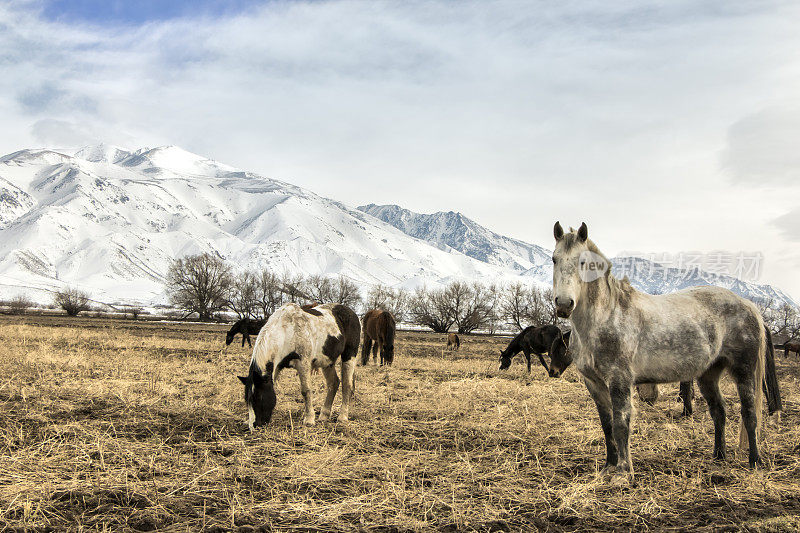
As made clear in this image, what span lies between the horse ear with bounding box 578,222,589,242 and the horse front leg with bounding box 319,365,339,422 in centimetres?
504

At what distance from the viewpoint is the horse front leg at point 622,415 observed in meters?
5.60

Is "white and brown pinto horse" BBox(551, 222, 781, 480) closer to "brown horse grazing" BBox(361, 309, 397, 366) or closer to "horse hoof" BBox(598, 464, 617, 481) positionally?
"horse hoof" BBox(598, 464, 617, 481)

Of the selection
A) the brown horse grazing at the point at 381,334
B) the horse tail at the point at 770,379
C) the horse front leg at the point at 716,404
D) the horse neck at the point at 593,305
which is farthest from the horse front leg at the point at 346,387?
the brown horse grazing at the point at 381,334

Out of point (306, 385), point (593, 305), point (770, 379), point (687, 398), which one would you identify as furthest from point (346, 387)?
point (687, 398)

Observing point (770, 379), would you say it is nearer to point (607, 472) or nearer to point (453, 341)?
point (607, 472)

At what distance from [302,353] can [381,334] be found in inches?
403

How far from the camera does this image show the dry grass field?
4.54 meters

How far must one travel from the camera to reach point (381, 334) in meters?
18.2

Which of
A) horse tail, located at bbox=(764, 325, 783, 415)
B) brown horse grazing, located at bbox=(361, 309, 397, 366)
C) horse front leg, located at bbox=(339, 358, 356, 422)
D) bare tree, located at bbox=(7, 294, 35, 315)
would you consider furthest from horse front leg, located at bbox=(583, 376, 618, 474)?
bare tree, located at bbox=(7, 294, 35, 315)

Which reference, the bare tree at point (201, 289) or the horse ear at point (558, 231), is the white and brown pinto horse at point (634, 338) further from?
the bare tree at point (201, 289)

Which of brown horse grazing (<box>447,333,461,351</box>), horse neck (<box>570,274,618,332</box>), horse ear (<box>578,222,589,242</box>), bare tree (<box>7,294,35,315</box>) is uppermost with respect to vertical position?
horse ear (<box>578,222,589,242</box>)

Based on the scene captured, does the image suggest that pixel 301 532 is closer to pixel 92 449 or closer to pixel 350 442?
pixel 350 442

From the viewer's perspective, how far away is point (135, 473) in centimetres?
538

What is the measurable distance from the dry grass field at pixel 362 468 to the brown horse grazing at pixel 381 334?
259 inches
